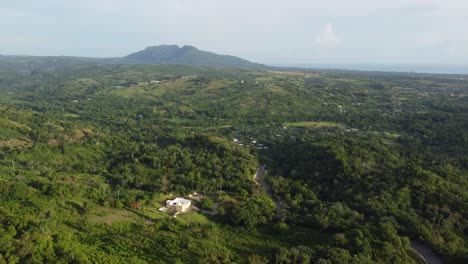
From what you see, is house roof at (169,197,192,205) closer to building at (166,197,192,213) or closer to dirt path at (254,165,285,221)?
building at (166,197,192,213)

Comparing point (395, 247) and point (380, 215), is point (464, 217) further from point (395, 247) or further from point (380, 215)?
point (395, 247)

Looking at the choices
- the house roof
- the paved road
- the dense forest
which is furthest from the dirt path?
the paved road

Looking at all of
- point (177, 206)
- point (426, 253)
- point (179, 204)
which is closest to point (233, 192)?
point (179, 204)

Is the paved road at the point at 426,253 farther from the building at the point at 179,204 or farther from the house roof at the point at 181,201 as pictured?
the house roof at the point at 181,201

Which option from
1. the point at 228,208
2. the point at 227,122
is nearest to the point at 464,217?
the point at 228,208

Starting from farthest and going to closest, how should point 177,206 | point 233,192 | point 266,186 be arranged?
point 266,186
point 233,192
point 177,206

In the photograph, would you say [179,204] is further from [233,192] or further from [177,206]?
[233,192]
